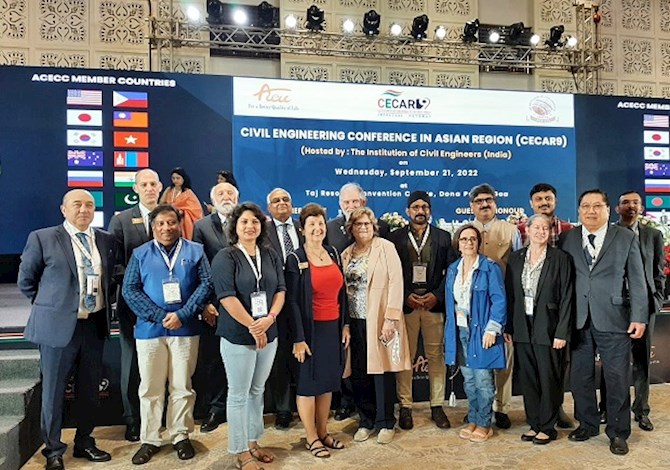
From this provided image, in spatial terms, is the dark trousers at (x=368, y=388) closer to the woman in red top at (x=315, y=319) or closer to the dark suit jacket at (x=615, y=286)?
the woman in red top at (x=315, y=319)

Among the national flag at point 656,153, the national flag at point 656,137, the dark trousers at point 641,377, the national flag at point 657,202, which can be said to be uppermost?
the national flag at point 656,137

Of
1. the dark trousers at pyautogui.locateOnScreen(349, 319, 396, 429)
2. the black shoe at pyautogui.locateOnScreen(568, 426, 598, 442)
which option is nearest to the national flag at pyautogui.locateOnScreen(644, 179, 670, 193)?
the black shoe at pyautogui.locateOnScreen(568, 426, 598, 442)

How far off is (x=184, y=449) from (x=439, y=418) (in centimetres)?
164

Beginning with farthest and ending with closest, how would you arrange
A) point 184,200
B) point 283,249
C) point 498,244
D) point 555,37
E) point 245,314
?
point 555,37 → point 184,200 → point 498,244 → point 283,249 → point 245,314

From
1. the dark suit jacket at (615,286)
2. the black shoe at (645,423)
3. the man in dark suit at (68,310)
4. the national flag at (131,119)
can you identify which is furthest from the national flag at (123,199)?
the black shoe at (645,423)

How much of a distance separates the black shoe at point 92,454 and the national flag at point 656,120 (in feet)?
24.1

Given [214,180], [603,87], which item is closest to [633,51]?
[603,87]

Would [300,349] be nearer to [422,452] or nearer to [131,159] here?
[422,452]

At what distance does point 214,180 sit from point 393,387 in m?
3.68

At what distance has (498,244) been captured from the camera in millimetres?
3633

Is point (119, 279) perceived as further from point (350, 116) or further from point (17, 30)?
point (17, 30)

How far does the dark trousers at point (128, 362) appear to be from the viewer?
10.9ft

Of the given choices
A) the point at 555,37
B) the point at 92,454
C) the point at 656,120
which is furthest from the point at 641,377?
the point at 555,37

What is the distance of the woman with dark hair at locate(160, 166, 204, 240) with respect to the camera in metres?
→ 4.39
